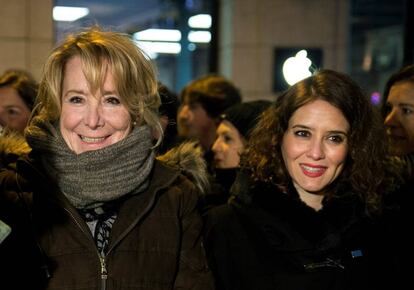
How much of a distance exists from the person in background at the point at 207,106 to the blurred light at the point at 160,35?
3.68 meters

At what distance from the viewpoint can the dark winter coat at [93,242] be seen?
2633 mm

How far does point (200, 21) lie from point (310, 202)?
626 cm

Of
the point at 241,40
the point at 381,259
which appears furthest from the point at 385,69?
the point at 381,259

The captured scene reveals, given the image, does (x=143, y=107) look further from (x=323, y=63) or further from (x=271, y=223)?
(x=323, y=63)

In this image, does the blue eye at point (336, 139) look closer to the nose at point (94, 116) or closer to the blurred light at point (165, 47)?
the nose at point (94, 116)

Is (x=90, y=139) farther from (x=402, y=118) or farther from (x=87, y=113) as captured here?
(x=402, y=118)

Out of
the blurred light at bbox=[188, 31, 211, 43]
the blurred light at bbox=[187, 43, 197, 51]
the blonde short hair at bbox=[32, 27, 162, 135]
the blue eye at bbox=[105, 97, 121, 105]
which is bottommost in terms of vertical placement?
the blue eye at bbox=[105, 97, 121, 105]

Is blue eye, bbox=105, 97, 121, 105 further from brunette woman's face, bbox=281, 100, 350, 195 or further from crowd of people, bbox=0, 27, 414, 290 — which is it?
brunette woman's face, bbox=281, 100, 350, 195

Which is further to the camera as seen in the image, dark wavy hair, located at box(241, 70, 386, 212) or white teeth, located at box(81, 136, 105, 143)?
dark wavy hair, located at box(241, 70, 386, 212)

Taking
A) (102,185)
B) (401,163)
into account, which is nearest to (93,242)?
(102,185)

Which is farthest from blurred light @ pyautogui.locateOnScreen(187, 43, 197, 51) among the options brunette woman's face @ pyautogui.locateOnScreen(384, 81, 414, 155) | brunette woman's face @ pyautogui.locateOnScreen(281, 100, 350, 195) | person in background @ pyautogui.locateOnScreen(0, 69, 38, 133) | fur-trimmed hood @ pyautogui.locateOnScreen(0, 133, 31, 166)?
fur-trimmed hood @ pyautogui.locateOnScreen(0, 133, 31, 166)

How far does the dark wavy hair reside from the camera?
366 centimetres

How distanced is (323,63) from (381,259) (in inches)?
223

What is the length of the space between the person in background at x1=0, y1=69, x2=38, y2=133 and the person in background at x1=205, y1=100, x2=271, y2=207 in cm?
143
